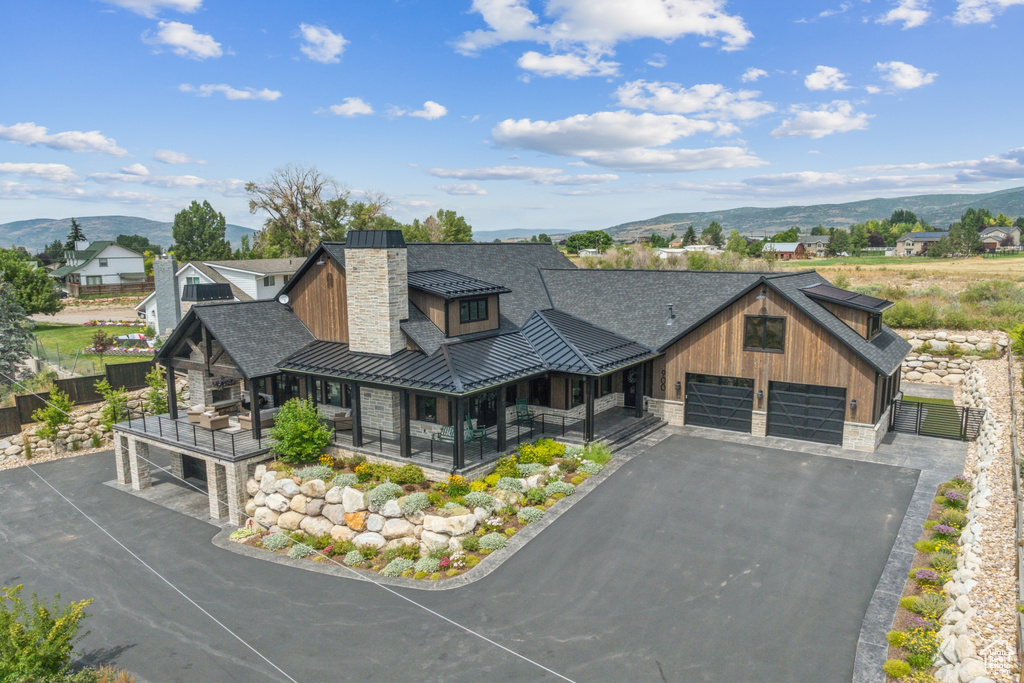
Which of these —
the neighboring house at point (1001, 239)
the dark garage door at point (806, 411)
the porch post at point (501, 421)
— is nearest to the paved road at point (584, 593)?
the dark garage door at point (806, 411)

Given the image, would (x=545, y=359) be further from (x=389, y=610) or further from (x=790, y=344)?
(x=389, y=610)

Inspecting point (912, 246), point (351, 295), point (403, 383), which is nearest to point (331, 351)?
point (351, 295)

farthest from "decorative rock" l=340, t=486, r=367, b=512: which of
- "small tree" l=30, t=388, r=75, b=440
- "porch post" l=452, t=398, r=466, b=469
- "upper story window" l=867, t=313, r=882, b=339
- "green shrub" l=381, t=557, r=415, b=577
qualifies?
"upper story window" l=867, t=313, r=882, b=339

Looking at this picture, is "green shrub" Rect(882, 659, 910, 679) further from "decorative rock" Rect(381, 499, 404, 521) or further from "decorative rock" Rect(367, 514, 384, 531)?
"decorative rock" Rect(367, 514, 384, 531)

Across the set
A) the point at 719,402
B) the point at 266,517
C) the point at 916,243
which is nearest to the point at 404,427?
the point at 266,517

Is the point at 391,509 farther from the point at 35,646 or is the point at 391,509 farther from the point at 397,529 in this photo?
the point at 35,646
